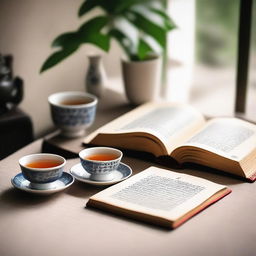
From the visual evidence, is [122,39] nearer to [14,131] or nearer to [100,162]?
[14,131]

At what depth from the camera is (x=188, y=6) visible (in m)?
2.47

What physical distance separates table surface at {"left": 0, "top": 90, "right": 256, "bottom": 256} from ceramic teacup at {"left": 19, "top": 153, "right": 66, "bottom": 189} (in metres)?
0.04

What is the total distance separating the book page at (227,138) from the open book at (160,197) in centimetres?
13

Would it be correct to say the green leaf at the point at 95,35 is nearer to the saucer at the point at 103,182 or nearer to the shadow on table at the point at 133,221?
the saucer at the point at 103,182

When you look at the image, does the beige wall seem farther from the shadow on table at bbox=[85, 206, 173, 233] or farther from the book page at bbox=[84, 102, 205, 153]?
the shadow on table at bbox=[85, 206, 173, 233]

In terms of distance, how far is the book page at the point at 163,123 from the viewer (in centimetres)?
154

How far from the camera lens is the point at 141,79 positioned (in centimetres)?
197

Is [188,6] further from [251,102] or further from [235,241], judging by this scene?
[235,241]

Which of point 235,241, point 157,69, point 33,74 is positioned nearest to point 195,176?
point 235,241

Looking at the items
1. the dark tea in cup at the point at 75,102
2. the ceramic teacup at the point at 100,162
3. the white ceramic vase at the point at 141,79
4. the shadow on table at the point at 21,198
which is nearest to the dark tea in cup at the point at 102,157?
the ceramic teacup at the point at 100,162

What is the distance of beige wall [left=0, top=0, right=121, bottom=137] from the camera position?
2.05 m

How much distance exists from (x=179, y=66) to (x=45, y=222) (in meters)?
1.54

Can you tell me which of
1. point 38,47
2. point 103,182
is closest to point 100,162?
point 103,182

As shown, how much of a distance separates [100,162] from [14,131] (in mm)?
617
